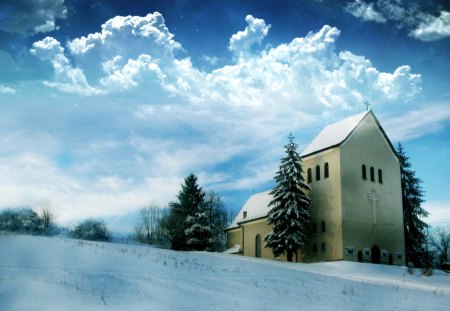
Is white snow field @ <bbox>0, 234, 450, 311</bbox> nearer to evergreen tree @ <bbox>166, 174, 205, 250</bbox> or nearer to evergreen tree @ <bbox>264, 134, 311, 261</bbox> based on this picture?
evergreen tree @ <bbox>264, 134, 311, 261</bbox>

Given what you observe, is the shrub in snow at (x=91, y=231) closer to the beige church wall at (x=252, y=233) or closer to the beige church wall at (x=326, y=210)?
the beige church wall at (x=252, y=233)

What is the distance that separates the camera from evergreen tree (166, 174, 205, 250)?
5159 cm

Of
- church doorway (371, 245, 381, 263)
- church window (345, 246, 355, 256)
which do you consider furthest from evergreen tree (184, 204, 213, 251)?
church doorway (371, 245, 381, 263)

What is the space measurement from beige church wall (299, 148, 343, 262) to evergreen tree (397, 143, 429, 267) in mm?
11578

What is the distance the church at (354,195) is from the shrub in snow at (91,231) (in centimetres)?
2607

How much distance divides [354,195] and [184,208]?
1888cm

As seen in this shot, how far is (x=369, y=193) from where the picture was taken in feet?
143

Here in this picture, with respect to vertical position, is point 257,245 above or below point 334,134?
below

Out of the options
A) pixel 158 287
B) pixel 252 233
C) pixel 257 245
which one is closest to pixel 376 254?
pixel 257 245

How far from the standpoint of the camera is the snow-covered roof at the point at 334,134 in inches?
1747

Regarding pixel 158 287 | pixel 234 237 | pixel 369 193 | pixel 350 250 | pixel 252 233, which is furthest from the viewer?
pixel 234 237

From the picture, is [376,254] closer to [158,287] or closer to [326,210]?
[326,210]

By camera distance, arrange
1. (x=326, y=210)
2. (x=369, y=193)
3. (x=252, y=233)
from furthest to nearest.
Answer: (x=252, y=233), (x=369, y=193), (x=326, y=210)

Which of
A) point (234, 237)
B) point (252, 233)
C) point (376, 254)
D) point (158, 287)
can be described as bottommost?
point (158, 287)
